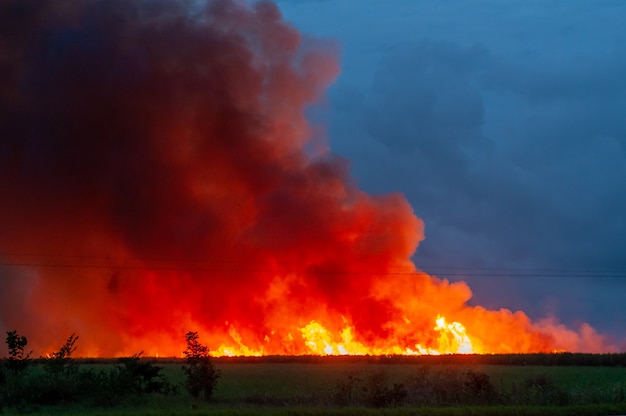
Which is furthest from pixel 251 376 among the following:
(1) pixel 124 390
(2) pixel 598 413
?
(2) pixel 598 413

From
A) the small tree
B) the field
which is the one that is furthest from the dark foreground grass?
the small tree

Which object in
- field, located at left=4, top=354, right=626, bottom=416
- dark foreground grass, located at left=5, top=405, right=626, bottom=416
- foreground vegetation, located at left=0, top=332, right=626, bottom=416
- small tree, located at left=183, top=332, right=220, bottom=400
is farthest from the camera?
small tree, located at left=183, top=332, right=220, bottom=400

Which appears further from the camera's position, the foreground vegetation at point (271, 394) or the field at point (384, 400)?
the foreground vegetation at point (271, 394)

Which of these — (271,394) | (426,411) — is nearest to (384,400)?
(426,411)

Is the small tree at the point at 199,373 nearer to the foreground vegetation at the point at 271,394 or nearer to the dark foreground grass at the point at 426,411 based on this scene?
the foreground vegetation at the point at 271,394

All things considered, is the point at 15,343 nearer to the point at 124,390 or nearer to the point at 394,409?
the point at 124,390

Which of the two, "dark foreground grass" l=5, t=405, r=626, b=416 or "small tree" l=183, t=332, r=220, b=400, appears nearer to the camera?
"dark foreground grass" l=5, t=405, r=626, b=416

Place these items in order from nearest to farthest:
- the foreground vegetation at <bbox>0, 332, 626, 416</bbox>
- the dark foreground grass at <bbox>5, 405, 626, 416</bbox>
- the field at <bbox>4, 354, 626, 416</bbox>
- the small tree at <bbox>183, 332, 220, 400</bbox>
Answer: the dark foreground grass at <bbox>5, 405, 626, 416</bbox>, the field at <bbox>4, 354, 626, 416</bbox>, the foreground vegetation at <bbox>0, 332, 626, 416</bbox>, the small tree at <bbox>183, 332, 220, 400</bbox>

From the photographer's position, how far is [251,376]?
172 ft

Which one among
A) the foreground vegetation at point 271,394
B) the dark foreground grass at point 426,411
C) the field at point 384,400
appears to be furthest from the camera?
the foreground vegetation at point 271,394

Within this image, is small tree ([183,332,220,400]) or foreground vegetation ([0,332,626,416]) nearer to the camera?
foreground vegetation ([0,332,626,416])

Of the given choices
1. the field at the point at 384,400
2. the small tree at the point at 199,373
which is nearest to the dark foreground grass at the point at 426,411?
the field at the point at 384,400

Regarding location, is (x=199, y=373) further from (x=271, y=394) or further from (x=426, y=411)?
(x=426, y=411)

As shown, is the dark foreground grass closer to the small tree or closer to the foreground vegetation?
the foreground vegetation
